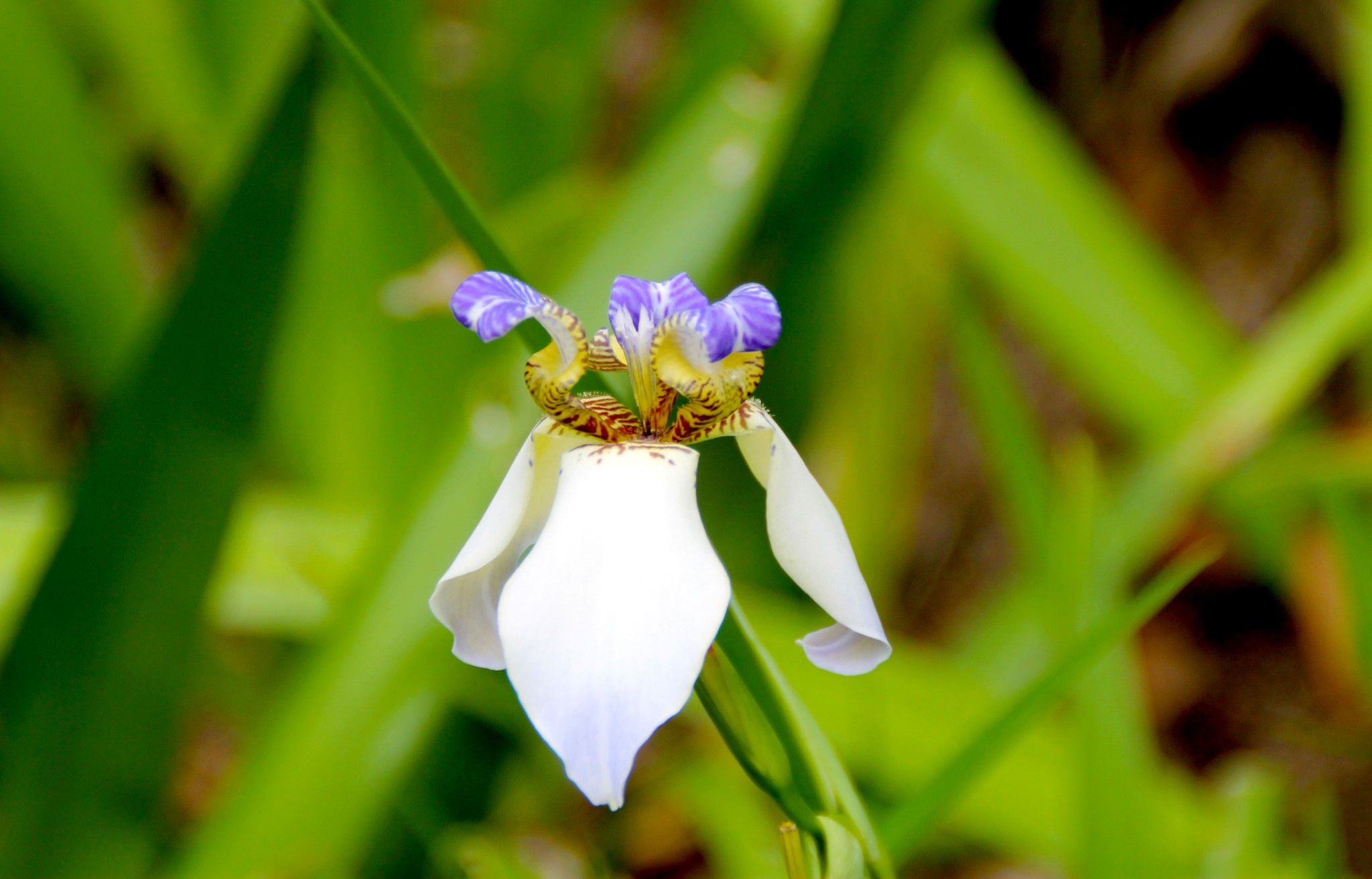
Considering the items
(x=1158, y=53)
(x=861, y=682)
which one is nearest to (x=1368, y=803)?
(x=861, y=682)

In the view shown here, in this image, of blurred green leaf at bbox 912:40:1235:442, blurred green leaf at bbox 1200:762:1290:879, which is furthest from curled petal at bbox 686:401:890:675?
blurred green leaf at bbox 912:40:1235:442

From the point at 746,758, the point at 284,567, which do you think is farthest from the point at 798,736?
the point at 284,567

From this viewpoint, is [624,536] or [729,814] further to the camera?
[729,814]

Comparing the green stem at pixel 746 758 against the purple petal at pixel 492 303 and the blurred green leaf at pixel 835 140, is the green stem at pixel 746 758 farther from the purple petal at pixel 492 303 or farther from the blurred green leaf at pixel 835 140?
the blurred green leaf at pixel 835 140

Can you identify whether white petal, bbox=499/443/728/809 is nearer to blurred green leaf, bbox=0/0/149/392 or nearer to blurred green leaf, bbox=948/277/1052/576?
blurred green leaf, bbox=948/277/1052/576

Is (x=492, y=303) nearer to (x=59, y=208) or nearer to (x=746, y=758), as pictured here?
(x=746, y=758)

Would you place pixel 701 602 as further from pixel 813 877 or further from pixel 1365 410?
pixel 1365 410
